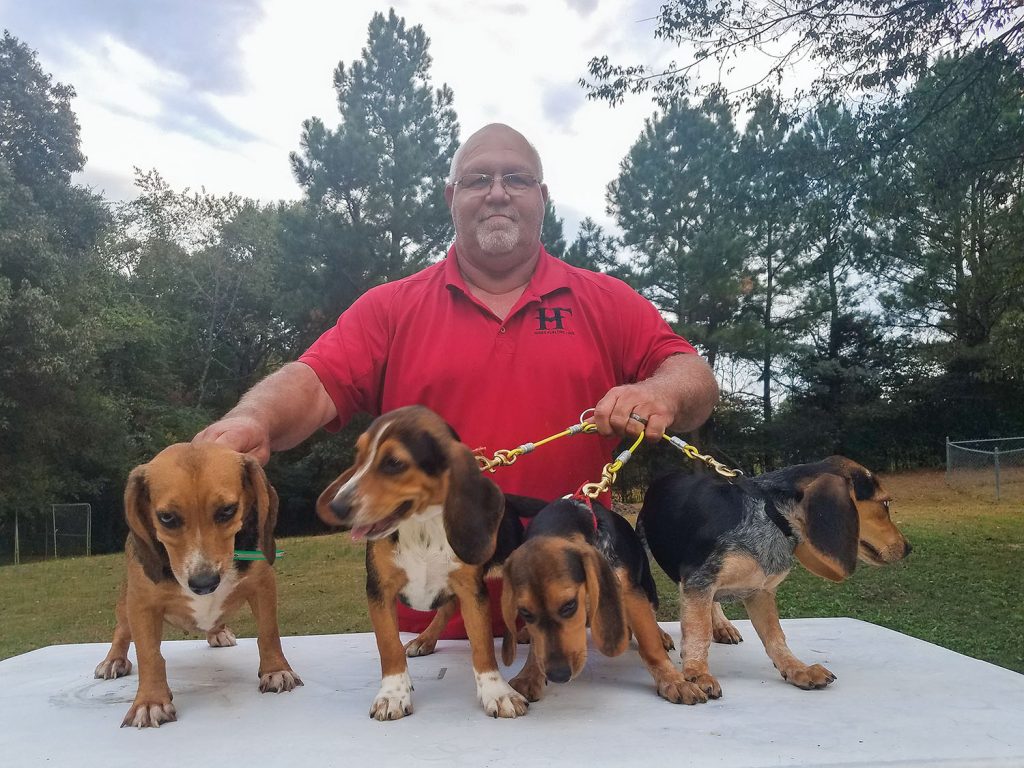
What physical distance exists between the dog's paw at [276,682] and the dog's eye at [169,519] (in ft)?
2.40

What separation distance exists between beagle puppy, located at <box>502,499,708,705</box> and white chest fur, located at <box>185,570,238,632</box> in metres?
0.81

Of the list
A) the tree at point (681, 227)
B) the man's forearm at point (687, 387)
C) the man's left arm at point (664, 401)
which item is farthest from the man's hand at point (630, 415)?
the tree at point (681, 227)

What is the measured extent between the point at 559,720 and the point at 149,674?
1.11 meters

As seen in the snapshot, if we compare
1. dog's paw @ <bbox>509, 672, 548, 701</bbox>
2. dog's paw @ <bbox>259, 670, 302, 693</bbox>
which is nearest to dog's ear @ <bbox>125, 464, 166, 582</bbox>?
dog's paw @ <bbox>259, 670, 302, 693</bbox>

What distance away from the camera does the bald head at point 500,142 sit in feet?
10.0

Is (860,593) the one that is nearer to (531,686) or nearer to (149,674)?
(531,686)

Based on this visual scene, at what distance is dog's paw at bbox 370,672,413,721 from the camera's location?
203 cm

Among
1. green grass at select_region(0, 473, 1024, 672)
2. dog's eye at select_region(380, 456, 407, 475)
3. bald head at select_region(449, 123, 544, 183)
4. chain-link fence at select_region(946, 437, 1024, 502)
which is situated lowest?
green grass at select_region(0, 473, 1024, 672)

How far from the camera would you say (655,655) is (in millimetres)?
2172

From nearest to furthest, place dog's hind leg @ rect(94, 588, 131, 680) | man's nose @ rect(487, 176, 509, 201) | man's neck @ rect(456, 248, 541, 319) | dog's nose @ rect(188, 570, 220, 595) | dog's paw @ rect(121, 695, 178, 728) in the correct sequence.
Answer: dog's nose @ rect(188, 570, 220, 595), dog's paw @ rect(121, 695, 178, 728), dog's hind leg @ rect(94, 588, 131, 680), man's nose @ rect(487, 176, 509, 201), man's neck @ rect(456, 248, 541, 319)

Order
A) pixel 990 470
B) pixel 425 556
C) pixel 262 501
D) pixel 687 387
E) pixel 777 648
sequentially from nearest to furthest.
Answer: pixel 425 556 < pixel 262 501 < pixel 777 648 < pixel 687 387 < pixel 990 470

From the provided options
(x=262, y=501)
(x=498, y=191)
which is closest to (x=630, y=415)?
(x=262, y=501)

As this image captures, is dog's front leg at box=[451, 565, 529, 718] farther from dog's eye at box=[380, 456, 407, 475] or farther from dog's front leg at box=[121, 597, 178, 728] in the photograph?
dog's front leg at box=[121, 597, 178, 728]

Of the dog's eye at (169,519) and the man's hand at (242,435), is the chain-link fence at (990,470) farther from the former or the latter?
the dog's eye at (169,519)
